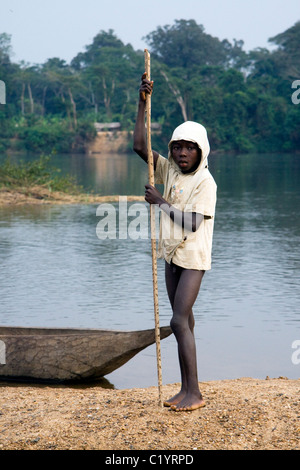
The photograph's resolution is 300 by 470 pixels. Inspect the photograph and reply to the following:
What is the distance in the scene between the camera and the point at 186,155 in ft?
14.0

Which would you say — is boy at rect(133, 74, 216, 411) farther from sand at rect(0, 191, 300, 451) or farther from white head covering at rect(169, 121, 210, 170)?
sand at rect(0, 191, 300, 451)

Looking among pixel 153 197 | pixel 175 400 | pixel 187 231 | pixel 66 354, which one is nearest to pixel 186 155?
pixel 153 197

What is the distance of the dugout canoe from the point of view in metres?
5.30

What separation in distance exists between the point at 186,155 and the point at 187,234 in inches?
17.3

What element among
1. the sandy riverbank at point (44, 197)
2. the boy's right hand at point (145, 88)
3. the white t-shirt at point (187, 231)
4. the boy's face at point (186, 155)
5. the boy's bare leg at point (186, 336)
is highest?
the boy's right hand at point (145, 88)

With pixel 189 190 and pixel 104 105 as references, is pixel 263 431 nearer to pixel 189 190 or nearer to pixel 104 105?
pixel 189 190

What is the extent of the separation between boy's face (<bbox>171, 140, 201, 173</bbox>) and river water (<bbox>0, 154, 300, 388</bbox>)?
2.05 m

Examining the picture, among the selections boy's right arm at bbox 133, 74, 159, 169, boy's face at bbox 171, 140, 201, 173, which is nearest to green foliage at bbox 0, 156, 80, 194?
boy's right arm at bbox 133, 74, 159, 169

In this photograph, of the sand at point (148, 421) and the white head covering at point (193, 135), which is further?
the white head covering at point (193, 135)

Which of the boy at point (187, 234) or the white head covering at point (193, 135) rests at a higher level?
the white head covering at point (193, 135)

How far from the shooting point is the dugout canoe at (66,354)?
17.4 feet

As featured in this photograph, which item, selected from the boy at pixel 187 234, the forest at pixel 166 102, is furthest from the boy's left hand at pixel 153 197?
the forest at pixel 166 102

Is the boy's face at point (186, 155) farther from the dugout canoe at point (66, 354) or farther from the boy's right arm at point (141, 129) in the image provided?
the dugout canoe at point (66, 354)

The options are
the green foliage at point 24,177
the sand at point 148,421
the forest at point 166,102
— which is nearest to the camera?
the sand at point 148,421
